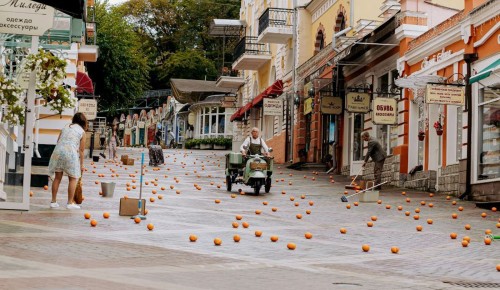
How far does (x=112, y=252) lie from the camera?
9797mm

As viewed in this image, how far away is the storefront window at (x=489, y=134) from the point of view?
19.7m

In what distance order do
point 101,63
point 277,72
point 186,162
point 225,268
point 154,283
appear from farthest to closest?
1. point 101,63
2. point 277,72
3. point 186,162
4. point 225,268
5. point 154,283

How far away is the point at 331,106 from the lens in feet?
106

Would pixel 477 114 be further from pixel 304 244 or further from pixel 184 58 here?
pixel 184 58

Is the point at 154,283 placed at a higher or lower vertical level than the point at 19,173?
lower

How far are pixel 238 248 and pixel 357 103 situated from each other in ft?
59.9

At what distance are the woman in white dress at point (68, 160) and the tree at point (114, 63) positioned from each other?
4014 centimetres

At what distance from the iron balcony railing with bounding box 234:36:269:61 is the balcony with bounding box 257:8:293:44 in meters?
4.71

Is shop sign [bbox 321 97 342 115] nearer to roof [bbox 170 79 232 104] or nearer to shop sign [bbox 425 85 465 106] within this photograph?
shop sign [bbox 425 85 465 106]

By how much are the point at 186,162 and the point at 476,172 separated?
19223 mm

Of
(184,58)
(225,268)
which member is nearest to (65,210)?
(225,268)

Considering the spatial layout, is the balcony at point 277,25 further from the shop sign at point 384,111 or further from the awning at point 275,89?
the shop sign at point 384,111

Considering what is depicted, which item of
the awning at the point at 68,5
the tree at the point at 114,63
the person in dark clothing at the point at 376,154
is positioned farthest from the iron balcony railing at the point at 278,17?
the awning at the point at 68,5

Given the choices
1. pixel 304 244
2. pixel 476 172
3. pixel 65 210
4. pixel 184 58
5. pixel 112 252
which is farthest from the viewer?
pixel 184 58
